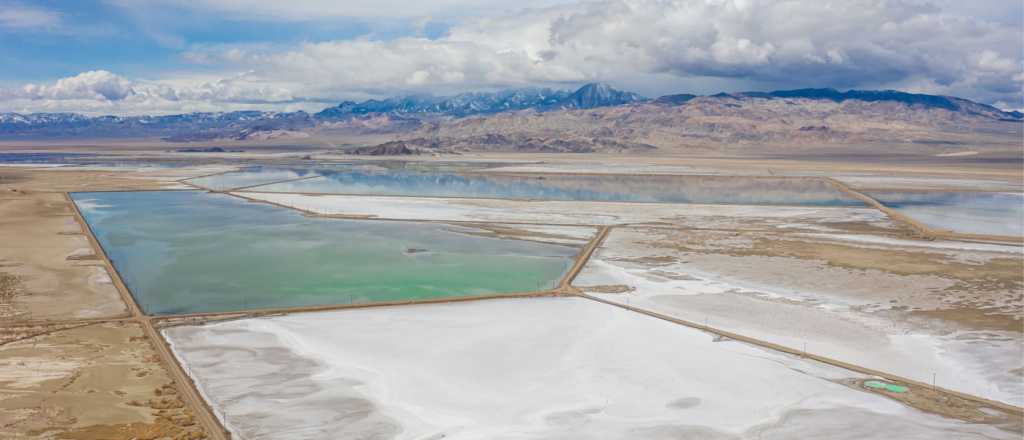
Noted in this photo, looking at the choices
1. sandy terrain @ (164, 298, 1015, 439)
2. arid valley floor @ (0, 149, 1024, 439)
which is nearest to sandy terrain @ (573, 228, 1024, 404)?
arid valley floor @ (0, 149, 1024, 439)

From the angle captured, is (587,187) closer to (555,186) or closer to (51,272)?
(555,186)

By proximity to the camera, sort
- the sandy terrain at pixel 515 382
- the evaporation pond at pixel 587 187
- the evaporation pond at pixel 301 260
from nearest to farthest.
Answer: the sandy terrain at pixel 515 382 → the evaporation pond at pixel 301 260 → the evaporation pond at pixel 587 187

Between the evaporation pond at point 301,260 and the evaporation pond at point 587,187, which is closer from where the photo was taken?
the evaporation pond at point 301,260

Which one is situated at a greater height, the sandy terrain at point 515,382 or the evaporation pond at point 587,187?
the evaporation pond at point 587,187

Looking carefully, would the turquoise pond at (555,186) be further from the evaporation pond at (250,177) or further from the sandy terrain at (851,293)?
the sandy terrain at (851,293)

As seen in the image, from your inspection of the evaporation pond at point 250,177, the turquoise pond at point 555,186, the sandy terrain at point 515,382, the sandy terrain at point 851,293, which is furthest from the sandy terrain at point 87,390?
the evaporation pond at point 250,177

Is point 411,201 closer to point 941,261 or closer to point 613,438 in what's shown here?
point 941,261

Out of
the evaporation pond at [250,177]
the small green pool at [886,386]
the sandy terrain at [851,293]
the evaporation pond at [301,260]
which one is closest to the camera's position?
the small green pool at [886,386]

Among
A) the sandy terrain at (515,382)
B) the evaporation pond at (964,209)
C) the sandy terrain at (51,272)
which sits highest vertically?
the evaporation pond at (964,209)
